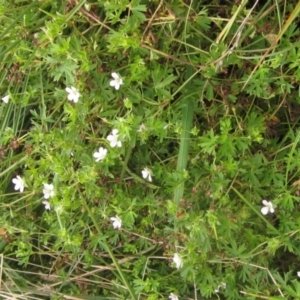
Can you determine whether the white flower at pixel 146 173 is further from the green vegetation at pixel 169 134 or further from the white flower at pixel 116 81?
the white flower at pixel 116 81

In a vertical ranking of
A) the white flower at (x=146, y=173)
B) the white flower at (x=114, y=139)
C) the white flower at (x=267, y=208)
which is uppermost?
the white flower at (x=114, y=139)

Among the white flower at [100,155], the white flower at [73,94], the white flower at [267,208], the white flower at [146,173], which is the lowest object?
the white flower at [267,208]

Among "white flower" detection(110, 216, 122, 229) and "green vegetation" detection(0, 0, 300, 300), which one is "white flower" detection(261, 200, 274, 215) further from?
"white flower" detection(110, 216, 122, 229)

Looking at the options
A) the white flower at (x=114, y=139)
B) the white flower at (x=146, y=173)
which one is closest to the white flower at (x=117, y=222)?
the white flower at (x=146, y=173)

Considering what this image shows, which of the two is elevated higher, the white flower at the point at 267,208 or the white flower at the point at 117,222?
the white flower at the point at 267,208

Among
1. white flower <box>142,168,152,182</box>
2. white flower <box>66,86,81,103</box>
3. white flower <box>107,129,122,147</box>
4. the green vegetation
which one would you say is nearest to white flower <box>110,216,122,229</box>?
the green vegetation

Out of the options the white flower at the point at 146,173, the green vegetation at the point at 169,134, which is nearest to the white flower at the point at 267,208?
the green vegetation at the point at 169,134

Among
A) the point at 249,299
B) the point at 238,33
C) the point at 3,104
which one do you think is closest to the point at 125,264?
the point at 249,299

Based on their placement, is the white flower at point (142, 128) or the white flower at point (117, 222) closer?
the white flower at point (142, 128)

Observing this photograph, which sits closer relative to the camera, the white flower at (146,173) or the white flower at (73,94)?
the white flower at (73,94)

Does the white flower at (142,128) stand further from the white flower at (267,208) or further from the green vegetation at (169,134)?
the white flower at (267,208)
